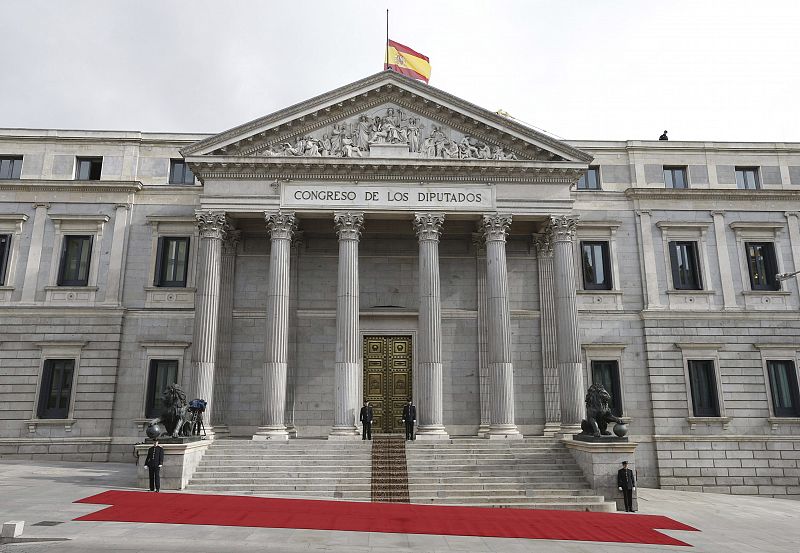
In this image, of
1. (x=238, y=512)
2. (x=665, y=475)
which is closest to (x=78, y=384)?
(x=238, y=512)

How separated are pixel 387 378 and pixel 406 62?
1707 centimetres

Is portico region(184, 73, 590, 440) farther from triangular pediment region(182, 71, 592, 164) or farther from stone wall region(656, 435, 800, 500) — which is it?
stone wall region(656, 435, 800, 500)

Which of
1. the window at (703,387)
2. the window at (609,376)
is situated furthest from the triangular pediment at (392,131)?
the window at (703,387)

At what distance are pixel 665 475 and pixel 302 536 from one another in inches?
876

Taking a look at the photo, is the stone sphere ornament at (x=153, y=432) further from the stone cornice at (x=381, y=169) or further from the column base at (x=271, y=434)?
the stone cornice at (x=381, y=169)

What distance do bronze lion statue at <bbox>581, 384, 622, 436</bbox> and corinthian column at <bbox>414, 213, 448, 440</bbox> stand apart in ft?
19.6

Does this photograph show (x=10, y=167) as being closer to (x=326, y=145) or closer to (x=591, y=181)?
(x=326, y=145)

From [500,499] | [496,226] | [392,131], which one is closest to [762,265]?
[496,226]

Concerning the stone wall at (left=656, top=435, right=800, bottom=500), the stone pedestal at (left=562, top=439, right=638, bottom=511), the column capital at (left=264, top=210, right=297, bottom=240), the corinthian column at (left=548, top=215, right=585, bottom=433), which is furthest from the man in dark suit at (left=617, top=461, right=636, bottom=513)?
the column capital at (left=264, top=210, right=297, bottom=240)

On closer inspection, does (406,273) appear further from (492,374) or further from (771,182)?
(771,182)

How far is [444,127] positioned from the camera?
94.0 ft

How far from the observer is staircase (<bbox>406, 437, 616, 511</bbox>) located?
791 inches

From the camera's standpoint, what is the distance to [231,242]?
1192 inches

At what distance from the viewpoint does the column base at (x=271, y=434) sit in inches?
968
